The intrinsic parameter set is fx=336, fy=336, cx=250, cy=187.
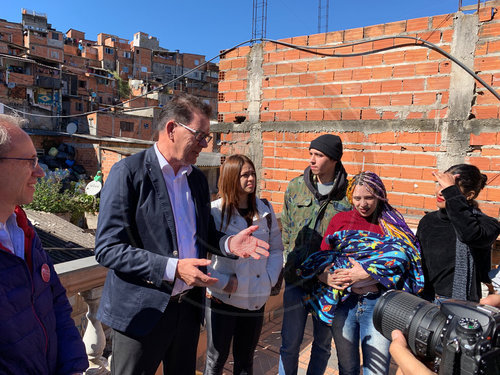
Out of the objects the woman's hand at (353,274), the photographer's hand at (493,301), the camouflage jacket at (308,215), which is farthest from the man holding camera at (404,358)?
the camouflage jacket at (308,215)

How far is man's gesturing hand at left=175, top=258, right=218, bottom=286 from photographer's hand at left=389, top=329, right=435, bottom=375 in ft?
2.52

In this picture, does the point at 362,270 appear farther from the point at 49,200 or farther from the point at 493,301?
the point at 49,200

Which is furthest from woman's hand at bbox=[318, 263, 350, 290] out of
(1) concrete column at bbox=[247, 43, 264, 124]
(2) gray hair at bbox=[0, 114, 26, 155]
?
(1) concrete column at bbox=[247, 43, 264, 124]

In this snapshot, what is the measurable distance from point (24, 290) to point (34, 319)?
4.5 inches

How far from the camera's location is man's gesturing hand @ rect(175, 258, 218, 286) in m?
1.46

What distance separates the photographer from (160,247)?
1.61 meters

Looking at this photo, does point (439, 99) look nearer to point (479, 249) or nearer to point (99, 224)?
point (479, 249)

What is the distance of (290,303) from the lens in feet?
7.34

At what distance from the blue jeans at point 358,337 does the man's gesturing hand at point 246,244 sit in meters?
0.66

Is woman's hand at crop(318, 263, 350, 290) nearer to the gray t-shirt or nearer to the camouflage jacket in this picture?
the camouflage jacket

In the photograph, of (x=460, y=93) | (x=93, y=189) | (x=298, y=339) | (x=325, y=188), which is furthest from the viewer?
(x=93, y=189)

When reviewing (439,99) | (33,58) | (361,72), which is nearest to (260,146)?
(361,72)

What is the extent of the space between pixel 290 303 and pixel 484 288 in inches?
67.4

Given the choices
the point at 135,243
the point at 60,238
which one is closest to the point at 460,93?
the point at 135,243
